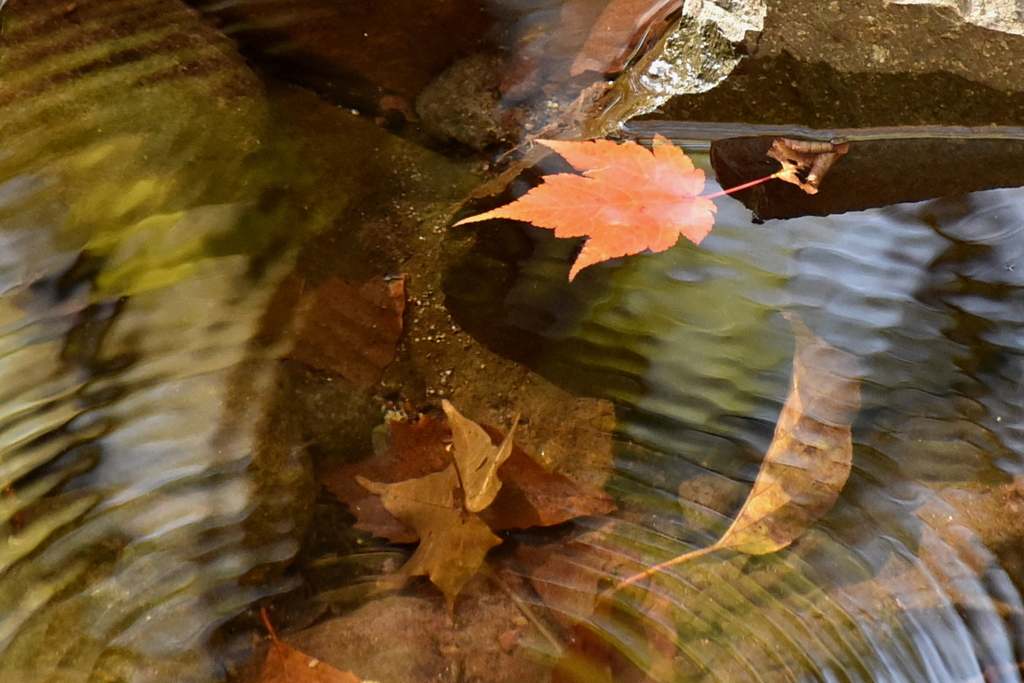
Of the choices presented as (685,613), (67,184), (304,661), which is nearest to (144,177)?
(67,184)

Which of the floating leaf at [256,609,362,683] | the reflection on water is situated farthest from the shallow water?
the floating leaf at [256,609,362,683]

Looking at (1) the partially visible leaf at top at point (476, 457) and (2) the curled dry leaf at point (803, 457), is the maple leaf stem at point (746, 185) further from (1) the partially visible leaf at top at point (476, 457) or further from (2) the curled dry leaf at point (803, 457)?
(1) the partially visible leaf at top at point (476, 457)

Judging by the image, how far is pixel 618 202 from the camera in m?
1.82

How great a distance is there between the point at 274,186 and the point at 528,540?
3.86ft

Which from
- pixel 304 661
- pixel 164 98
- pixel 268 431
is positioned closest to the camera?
pixel 304 661

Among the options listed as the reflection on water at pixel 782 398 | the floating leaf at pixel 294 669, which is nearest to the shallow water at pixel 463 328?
the reflection on water at pixel 782 398

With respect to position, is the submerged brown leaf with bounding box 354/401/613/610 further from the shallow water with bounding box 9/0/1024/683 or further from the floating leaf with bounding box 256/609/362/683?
the floating leaf with bounding box 256/609/362/683

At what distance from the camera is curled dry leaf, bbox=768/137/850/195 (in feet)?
6.28

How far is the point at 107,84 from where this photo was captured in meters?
2.00

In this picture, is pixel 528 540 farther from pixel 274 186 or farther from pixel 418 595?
pixel 274 186

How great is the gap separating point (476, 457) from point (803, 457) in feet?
2.58

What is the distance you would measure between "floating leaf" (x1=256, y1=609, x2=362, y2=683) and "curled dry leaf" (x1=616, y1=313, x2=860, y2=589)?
26.0 inches

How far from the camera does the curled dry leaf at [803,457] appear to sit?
1636 mm

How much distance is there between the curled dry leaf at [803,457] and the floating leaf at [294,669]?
662mm
